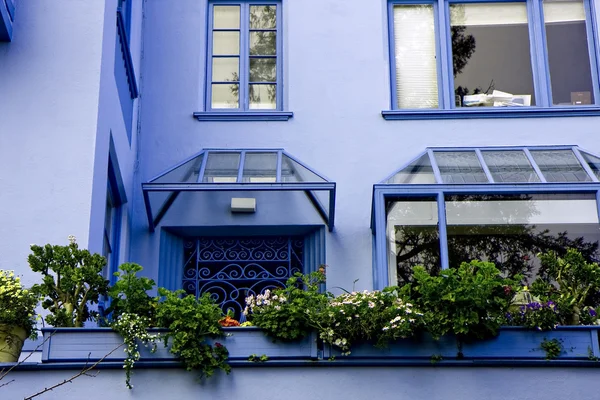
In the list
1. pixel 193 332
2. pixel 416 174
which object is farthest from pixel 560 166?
pixel 193 332

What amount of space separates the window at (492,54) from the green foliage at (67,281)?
5.33m

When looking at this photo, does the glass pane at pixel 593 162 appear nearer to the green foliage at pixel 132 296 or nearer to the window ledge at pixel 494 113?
the window ledge at pixel 494 113

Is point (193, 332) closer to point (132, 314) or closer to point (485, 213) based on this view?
point (132, 314)

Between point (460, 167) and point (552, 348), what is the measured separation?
3161mm

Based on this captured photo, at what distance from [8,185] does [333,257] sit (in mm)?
3984

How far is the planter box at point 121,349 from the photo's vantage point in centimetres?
934

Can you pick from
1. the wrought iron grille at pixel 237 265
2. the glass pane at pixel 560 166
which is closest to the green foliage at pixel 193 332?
the wrought iron grille at pixel 237 265

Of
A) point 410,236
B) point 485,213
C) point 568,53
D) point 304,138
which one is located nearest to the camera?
point 410,236

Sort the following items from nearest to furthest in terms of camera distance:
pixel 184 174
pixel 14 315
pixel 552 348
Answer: pixel 14 315
pixel 552 348
pixel 184 174

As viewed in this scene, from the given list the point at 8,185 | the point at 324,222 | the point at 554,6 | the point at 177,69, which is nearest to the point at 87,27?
the point at 8,185

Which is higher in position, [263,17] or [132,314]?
[263,17]

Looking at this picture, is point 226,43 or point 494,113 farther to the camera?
point 226,43

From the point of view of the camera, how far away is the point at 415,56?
13.8 meters

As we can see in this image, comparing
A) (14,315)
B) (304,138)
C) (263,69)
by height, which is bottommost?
(14,315)
